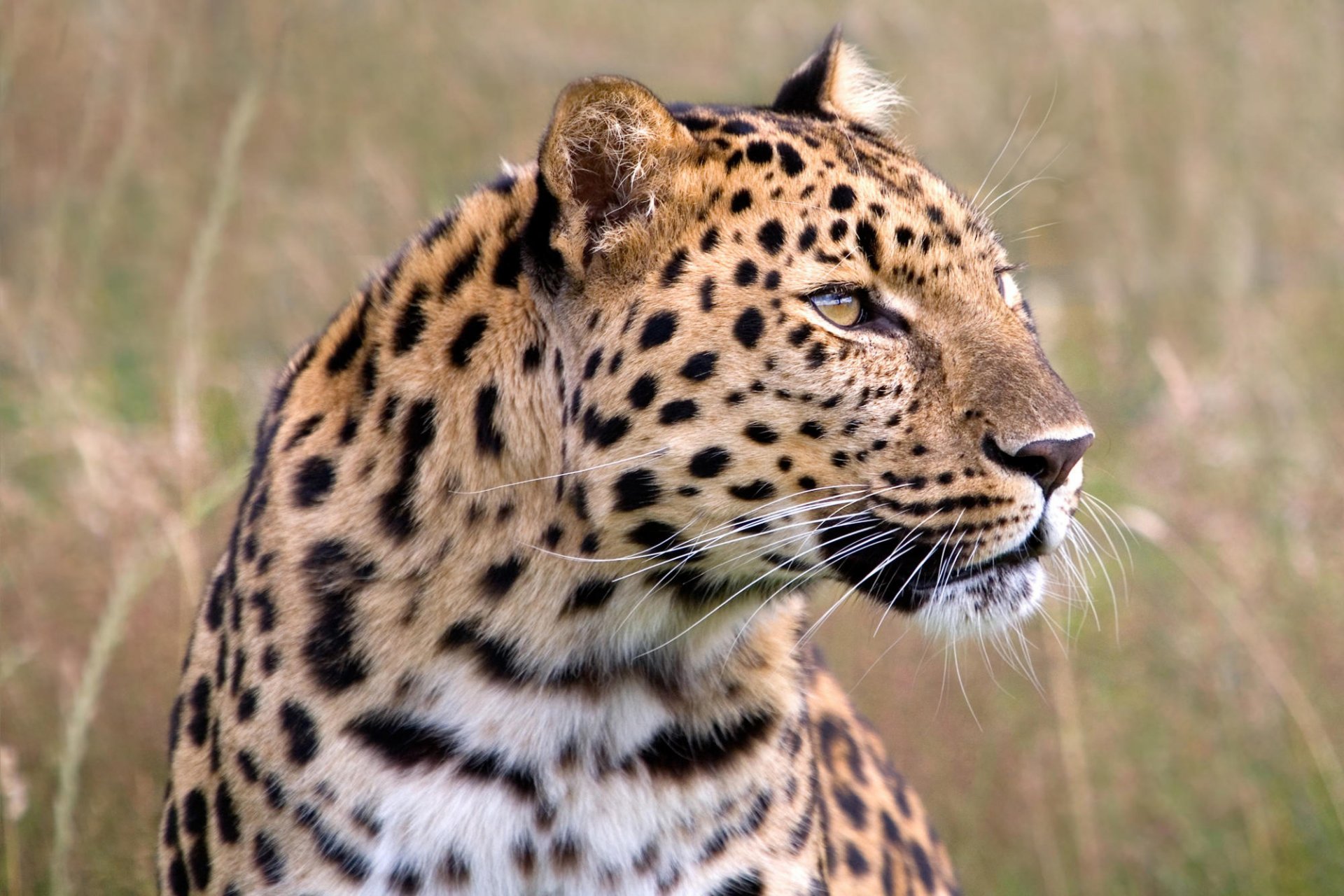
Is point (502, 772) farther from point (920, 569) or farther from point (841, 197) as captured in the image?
point (841, 197)

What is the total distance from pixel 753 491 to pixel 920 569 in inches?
16.5

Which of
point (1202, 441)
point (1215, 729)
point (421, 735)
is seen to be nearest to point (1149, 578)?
point (1202, 441)

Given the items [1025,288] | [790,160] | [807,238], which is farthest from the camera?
[1025,288]

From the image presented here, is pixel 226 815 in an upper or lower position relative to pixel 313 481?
lower

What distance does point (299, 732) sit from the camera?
3201 millimetres

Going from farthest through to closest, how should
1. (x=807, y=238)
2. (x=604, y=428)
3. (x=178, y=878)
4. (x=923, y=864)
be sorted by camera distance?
(x=923, y=864) < (x=178, y=878) < (x=807, y=238) < (x=604, y=428)

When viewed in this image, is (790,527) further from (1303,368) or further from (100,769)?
(1303,368)

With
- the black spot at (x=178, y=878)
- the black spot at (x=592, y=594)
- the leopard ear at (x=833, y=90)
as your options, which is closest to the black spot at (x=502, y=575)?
the black spot at (x=592, y=594)

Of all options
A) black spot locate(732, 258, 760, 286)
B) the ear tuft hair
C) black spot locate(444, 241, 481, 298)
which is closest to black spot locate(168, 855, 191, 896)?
black spot locate(444, 241, 481, 298)

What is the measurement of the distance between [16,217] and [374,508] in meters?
6.27

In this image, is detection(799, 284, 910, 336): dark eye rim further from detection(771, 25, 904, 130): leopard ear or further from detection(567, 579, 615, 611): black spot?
detection(771, 25, 904, 130): leopard ear

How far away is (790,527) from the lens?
3150 millimetres

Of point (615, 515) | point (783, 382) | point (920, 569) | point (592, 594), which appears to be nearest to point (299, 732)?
point (592, 594)

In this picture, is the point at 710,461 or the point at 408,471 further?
the point at 408,471
